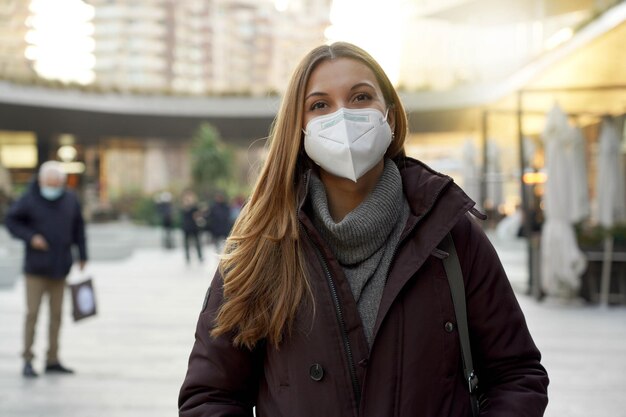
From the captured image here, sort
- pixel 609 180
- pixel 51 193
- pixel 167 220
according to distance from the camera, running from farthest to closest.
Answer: pixel 167 220 → pixel 609 180 → pixel 51 193

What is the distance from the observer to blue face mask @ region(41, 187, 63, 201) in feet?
23.1

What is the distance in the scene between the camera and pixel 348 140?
6.17ft

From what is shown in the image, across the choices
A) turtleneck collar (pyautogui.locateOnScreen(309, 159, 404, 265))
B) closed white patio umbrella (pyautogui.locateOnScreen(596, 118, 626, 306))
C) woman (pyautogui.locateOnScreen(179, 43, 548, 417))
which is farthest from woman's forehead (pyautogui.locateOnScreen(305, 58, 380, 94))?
closed white patio umbrella (pyautogui.locateOnScreen(596, 118, 626, 306))

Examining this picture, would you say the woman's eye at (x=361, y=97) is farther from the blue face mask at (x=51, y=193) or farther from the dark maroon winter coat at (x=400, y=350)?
the blue face mask at (x=51, y=193)

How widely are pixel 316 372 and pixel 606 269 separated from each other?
9.96m

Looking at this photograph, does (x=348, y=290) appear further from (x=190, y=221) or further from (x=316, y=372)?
(x=190, y=221)

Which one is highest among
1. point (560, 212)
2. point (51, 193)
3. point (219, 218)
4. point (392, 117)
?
point (392, 117)

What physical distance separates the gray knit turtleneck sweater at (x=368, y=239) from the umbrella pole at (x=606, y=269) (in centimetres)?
970

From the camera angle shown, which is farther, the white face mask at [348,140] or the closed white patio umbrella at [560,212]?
the closed white patio umbrella at [560,212]

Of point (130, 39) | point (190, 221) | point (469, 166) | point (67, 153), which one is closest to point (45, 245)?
point (190, 221)

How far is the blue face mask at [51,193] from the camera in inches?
277

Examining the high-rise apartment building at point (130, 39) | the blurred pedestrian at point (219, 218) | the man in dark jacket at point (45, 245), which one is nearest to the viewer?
the man in dark jacket at point (45, 245)

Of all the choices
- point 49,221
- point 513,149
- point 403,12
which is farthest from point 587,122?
point 403,12

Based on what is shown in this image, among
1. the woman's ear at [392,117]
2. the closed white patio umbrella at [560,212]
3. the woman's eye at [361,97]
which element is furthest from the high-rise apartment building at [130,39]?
the woman's eye at [361,97]
